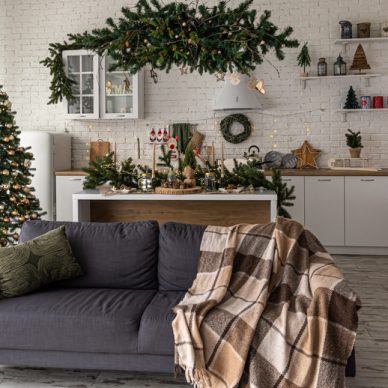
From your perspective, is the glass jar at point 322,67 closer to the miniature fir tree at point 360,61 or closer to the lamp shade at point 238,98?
the miniature fir tree at point 360,61

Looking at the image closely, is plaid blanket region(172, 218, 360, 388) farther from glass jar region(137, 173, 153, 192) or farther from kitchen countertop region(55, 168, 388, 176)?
kitchen countertop region(55, 168, 388, 176)

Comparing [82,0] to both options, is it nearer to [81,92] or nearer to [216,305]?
[81,92]

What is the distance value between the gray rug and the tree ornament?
14.8 feet

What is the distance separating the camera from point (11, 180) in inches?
197

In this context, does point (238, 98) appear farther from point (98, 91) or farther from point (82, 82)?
point (82, 82)

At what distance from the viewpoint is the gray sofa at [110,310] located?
2.96 m

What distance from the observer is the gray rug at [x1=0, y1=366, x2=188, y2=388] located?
317 cm

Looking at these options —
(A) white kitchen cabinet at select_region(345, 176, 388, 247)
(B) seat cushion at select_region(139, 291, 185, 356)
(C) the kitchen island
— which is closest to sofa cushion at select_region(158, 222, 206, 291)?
(B) seat cushion at select_region(139, 291, 185, 356)

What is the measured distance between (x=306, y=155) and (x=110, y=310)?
4.76 meters

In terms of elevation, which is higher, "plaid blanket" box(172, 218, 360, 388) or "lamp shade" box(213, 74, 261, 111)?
"lamp shade" box(213, 74, 261, 111)

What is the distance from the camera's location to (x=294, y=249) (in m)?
3.26

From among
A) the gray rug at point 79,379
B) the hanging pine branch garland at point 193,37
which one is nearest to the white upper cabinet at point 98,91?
the hanging pine branch garland at point 193,37

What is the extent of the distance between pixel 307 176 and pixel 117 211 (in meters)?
2.53

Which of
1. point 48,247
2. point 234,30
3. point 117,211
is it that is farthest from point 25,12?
point 48,247
